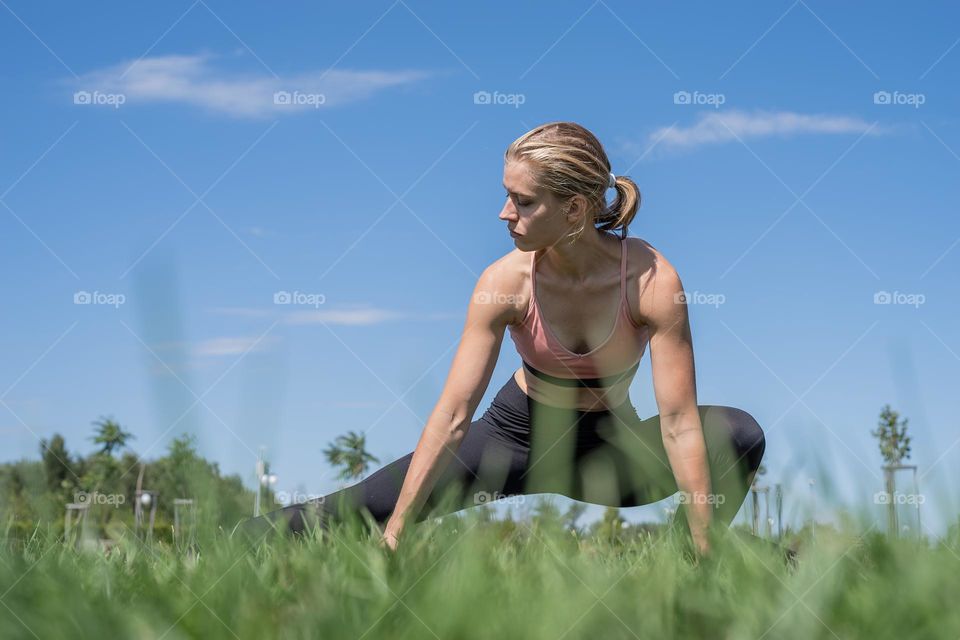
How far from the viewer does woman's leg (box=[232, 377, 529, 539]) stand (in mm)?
3877

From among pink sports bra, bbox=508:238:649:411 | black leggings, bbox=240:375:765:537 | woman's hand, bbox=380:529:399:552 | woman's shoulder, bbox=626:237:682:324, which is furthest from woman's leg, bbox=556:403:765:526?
woman's hand, bbox=380:529:399:552

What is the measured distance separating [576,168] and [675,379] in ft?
3.21

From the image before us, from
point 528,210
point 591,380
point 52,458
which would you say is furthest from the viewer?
point 591,380

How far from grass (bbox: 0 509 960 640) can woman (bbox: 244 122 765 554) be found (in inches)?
55.5

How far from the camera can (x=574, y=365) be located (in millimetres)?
4293

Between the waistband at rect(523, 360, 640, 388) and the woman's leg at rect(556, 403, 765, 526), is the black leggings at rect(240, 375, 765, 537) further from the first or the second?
the waistband at rect(523, 360, 640, 388)

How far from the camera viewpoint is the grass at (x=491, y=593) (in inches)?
64.7

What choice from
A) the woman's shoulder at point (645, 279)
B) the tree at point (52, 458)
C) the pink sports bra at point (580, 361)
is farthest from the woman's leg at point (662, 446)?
the tree at point (52, 458)

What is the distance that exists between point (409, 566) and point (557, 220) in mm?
2122

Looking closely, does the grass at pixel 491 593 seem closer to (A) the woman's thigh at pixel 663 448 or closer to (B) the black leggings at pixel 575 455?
(B) the black leggings at pixel 575 455

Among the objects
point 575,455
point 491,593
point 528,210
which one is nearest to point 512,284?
point 528,210

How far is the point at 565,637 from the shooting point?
1.61 metres

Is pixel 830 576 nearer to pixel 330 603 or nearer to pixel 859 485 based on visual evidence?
pixel 859 485

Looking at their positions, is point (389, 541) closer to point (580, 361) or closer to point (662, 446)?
point (580, 361)
